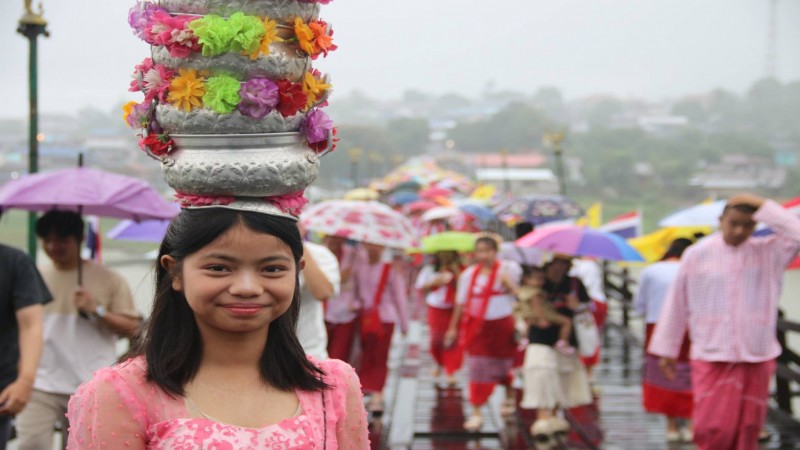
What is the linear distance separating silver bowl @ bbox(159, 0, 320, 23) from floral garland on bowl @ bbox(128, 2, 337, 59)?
2 centimetres

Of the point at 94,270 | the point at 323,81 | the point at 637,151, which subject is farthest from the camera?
the point at 637,151

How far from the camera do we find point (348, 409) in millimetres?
3059

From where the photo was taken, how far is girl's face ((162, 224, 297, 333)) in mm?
2840

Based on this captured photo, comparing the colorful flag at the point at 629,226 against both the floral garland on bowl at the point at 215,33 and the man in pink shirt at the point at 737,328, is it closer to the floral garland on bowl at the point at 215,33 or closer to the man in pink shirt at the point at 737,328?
the man in pink shirt at the point at 737,328

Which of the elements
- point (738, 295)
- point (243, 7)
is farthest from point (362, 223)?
point (243, 7)

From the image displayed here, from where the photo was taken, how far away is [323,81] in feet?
9.92

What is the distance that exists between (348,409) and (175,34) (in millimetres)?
1026

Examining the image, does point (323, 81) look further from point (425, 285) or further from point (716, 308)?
point (425, 285)

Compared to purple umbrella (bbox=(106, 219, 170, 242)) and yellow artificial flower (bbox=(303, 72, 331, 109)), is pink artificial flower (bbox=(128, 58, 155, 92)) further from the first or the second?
purple umbrella (bbox=(106, 219, 170, 242))

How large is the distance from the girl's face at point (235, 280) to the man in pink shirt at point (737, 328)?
16.3ft

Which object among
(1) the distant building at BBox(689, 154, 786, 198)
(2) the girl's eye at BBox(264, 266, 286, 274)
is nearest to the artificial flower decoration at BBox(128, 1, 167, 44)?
(2) the girl's eye at BBox(264, 266, 286, 274)

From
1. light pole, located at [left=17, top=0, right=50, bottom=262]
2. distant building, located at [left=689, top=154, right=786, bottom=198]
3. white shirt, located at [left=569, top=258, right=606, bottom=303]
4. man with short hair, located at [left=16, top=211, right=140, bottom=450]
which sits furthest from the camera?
distant building, located at [left=689, top=154, right=786, bottom=198]

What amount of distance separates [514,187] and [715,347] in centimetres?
5376

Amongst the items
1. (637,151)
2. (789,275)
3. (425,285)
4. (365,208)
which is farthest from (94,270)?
(637,151)
